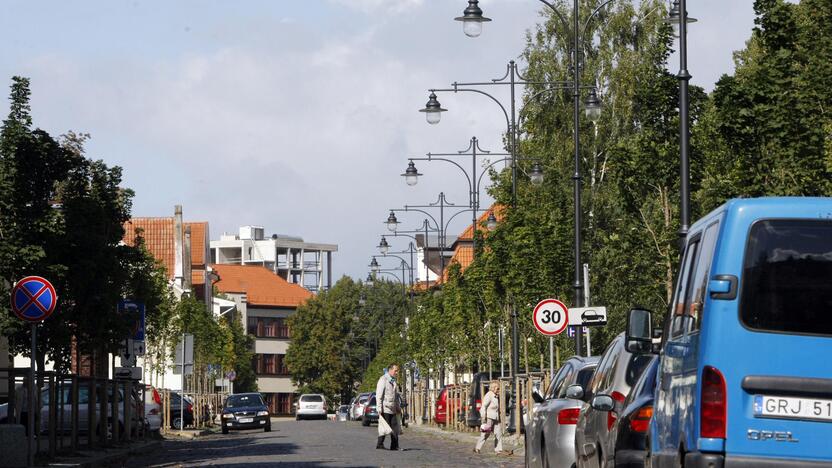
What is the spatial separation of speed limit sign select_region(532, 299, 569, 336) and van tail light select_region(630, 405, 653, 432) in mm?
17268

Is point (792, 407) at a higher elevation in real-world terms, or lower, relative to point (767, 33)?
lower

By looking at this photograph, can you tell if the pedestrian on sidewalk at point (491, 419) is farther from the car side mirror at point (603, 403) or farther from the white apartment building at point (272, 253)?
the white apartment building at point (272, 253)

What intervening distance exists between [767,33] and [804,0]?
3.04m

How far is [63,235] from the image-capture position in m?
28.0

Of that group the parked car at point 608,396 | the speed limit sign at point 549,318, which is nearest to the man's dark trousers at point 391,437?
the speed limit sign at point 549,318

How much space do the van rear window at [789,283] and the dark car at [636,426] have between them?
3138mm

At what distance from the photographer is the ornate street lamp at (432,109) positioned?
39.6 metres

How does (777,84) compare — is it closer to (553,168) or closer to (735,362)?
(735,362)

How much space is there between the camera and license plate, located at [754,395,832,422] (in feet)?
28.5

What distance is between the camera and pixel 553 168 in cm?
5806

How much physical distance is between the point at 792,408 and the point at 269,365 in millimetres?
153959

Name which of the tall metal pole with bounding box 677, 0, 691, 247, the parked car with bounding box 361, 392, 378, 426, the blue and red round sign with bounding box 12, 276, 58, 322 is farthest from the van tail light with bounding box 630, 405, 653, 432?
the parked car with bounding box 361, 392, 378, 426

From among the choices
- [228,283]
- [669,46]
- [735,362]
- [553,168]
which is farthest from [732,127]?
[228,283]

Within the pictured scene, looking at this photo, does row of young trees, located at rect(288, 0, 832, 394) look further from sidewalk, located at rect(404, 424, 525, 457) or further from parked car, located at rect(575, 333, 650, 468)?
parked car, located at rect(575, 333, 650, 468)
